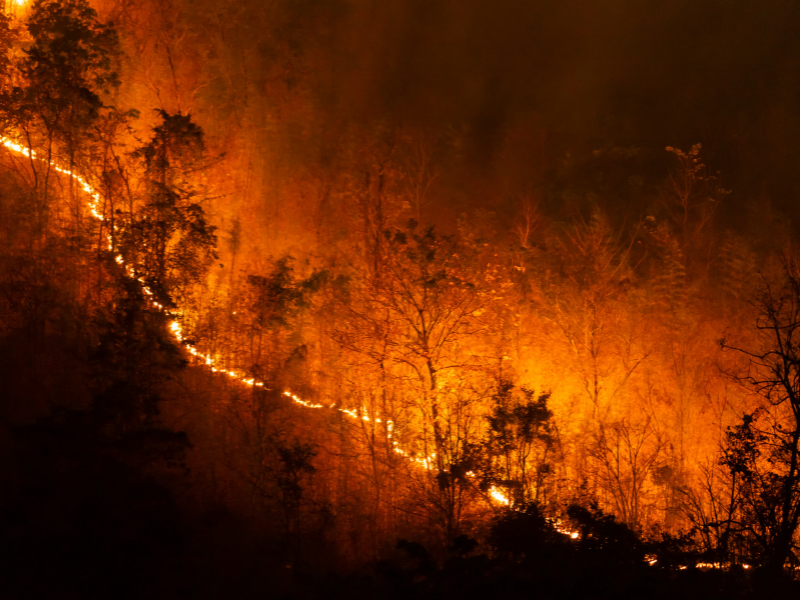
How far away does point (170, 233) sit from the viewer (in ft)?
45.0

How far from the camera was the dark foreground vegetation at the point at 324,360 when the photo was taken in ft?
29.8

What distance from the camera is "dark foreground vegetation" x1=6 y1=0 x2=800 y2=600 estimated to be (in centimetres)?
909

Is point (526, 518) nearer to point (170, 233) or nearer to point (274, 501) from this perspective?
point (274, 501)

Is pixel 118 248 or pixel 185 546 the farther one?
pixel 118 248

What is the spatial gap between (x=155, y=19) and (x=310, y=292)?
44.4 feet

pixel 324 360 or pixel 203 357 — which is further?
pixel 324 360

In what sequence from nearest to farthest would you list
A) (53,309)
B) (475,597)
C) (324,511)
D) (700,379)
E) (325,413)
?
(475,597)
(324,511)
(53,309)
(325,413)
(700,379)

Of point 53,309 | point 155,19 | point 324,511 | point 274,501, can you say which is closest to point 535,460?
point 324,511

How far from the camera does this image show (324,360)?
1809cm

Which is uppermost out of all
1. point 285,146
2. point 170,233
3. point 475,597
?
point 285,146

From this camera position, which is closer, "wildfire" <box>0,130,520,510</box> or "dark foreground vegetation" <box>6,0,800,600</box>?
"dark foreground vegetation" <box>6,0,800,600</box>

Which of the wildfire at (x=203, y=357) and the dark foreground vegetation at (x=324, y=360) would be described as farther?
the wildfire at (x=203, y=357)

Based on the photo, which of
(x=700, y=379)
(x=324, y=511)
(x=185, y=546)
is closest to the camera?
(x=185, y=546)

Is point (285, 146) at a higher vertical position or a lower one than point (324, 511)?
higher
